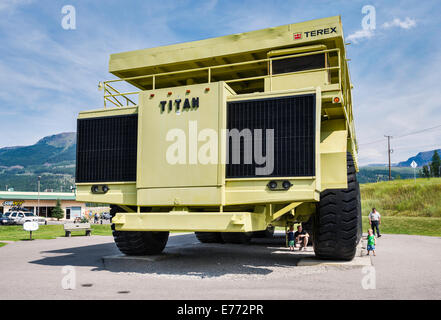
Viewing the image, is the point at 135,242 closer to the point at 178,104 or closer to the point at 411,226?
the point at 178,104

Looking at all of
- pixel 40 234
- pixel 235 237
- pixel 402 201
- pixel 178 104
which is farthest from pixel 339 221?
pixel 402 201

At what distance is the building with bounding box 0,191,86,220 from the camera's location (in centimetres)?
6394

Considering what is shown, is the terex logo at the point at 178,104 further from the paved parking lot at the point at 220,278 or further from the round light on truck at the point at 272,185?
the paved parking lot at the point at 220,278

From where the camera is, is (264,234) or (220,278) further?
(264,234)

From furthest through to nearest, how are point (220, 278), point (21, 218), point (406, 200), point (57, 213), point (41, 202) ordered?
point (41, 202)
point (57, 213)
point (21, 218)
point (406, 200)
point (220, 278)

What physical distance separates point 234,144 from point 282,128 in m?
0.93

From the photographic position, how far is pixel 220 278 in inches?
276

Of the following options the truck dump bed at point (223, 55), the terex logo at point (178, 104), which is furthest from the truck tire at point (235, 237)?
the terex logo at point (178, 104)

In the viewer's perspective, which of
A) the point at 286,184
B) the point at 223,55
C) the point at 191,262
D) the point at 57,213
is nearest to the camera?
the point at 286,184

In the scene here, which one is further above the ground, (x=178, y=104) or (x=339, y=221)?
(x=178, y=104)

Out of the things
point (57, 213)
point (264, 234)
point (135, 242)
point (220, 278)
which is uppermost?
point (135, 242)

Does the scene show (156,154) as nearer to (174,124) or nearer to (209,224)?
(174,124)
